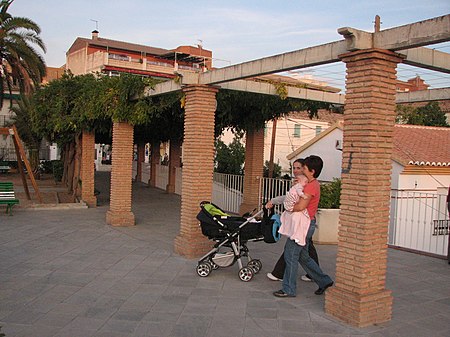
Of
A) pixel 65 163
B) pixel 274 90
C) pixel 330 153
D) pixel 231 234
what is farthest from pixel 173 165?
pixel 231 234

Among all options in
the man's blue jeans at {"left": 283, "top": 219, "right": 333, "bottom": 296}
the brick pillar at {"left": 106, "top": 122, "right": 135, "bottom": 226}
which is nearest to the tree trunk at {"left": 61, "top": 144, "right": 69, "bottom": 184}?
the brick pillar at {"left": 106, "top": 122, "right": 135, "bottom": 226}

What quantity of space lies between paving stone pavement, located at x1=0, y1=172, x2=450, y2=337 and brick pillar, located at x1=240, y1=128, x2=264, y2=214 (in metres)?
4.20

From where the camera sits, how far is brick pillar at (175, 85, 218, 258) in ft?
28.4

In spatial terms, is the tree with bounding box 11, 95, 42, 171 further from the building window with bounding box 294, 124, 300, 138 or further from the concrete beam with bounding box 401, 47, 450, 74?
the concrete beam with bounding box 401, 47, 450, 74

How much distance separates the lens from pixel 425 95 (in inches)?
367

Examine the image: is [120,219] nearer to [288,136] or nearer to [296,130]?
[288,136]

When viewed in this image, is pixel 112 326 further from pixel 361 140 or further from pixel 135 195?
pixel 135 195

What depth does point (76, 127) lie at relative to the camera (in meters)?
15.1

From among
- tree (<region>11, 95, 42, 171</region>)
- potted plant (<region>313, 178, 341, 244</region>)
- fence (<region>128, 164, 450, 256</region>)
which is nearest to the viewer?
potted plant (<region>313, 178, 341, 244</region>)

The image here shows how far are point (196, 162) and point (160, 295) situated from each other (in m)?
2.91

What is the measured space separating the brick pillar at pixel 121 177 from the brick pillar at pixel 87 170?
4.06 metres

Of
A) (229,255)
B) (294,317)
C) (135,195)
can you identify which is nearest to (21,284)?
(229,255)

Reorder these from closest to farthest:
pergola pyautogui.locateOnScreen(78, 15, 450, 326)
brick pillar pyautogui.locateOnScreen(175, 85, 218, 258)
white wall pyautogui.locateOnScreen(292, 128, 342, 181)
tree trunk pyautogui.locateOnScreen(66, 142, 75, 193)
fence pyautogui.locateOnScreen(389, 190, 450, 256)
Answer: pergola pyautogui.locateOnScreen(78, 15, 450, 326) → brick pillar pyautogui.locateOnScreen(175, 85, 218, 258) → fence pyautogui.locateOnScreen(389, 190, 450, 256) → tree trunk pyautogui.locateOnScreen(66, 142, 75, 193) → white wall pyautogui.locateOnScreen(292, 128, 342, 181)

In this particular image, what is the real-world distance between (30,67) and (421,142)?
50.7ft
